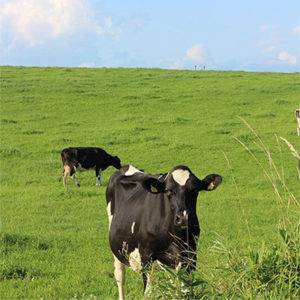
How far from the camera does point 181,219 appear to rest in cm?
547

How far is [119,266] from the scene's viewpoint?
291 inches

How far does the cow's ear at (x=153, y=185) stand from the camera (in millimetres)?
5898

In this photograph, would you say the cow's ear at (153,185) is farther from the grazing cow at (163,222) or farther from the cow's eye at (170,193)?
the cow's eye at (170,193)

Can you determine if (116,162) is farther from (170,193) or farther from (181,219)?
(181,219)

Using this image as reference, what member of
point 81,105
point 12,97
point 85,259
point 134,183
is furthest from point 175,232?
point 12,97

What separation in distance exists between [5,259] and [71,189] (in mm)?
7300

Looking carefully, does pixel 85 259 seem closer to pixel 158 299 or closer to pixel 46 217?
pixel 46 217

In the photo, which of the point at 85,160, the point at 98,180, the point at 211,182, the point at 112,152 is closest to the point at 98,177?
the point at 98,180

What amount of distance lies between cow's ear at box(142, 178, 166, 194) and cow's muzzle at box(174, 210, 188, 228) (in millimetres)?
555

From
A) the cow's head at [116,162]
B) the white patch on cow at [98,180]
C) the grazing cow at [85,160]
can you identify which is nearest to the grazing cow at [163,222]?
the white patch on cow at [98,180]

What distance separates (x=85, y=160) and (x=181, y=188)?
1420 centimetres

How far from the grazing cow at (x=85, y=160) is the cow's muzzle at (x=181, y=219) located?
43.1ft

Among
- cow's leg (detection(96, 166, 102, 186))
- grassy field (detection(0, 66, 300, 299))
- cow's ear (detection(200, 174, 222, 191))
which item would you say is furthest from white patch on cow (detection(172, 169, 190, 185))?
cow's leg (detection(96, 166, 102, 186))

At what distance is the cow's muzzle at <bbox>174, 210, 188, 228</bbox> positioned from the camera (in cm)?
547
